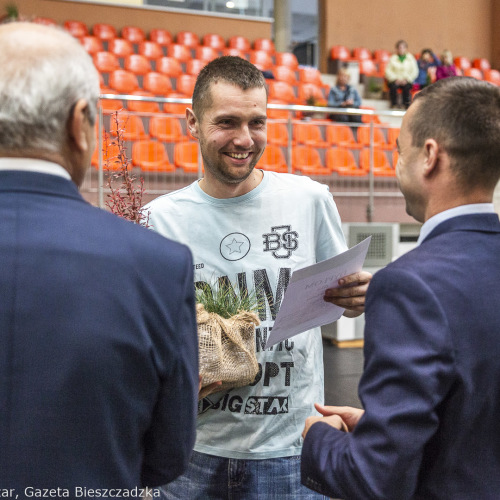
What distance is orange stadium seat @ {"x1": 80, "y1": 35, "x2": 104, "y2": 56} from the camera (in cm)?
980

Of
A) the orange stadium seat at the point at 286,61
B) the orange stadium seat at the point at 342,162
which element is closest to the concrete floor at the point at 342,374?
the orange stadium seat at the point at 342,162

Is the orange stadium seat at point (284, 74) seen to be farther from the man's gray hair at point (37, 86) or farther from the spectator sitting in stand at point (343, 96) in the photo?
the man's gray hair at point (37, 86)

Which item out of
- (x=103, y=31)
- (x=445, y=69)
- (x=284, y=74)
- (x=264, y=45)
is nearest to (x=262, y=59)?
(x=284, y=74)

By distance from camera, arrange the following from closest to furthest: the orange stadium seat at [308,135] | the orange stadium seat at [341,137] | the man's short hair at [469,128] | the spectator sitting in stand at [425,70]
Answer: the man's short hair at [469,128]
the orange stadium seat at [308,135]
the orange stadium seat at [341,137]
the spectator sitting in stand at [425,70]

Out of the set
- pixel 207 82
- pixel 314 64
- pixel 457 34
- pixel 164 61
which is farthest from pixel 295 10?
pixel 207 82

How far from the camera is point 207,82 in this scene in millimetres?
1761

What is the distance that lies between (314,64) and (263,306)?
14.9 m

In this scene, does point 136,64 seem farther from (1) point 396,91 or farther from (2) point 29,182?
(2) point 29,182

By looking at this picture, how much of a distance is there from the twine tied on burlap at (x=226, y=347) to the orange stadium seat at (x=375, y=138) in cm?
668

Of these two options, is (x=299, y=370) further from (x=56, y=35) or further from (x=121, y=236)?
(x=56, y=35)

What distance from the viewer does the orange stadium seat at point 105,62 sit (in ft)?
30.9

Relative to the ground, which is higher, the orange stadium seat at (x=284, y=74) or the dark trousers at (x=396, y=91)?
the orange stadium seat at (x=284, y=74)

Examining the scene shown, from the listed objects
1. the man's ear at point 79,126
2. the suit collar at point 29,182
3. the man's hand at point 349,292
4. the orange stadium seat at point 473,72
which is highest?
the orange stadium seat at point 473,72

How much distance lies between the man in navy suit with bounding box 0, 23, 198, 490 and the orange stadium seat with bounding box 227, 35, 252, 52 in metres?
11.2
